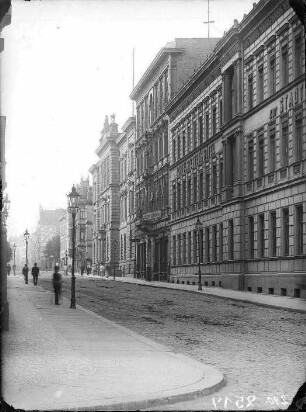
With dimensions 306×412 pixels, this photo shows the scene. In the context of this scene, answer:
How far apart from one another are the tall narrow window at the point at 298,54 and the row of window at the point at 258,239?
5.44 metres

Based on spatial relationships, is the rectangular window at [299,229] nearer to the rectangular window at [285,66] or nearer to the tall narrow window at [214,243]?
the rectangular window at [285,66]

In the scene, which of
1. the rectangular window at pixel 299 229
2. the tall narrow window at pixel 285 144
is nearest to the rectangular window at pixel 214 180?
the tall narrow window at pixel 285 144

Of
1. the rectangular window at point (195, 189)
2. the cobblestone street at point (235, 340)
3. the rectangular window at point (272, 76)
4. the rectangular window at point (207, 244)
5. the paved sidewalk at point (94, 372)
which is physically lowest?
the cobblestone street at point (235, 340)

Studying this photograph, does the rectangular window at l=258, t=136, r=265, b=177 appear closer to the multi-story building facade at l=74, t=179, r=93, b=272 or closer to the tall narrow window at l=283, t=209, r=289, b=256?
the tall narrow window at l=283, t=209, r=289, b=256

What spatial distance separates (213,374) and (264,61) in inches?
1088

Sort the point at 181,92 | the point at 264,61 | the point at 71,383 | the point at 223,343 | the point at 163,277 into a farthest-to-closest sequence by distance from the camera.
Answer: the point at 163,277
the point at 181,92
the point at 264,61
the point at 223,343
the point at 71,383

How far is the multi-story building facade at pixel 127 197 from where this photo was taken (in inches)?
3118

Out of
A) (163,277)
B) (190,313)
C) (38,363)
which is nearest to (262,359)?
A: (38,363)

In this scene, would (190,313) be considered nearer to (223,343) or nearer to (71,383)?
(223,343)

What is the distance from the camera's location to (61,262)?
13850 centimetres

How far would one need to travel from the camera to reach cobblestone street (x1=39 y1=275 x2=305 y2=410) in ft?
29.6

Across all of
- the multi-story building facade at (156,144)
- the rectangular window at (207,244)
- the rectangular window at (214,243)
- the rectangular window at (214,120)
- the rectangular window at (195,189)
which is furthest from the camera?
the multi-story building facade at (156,144)

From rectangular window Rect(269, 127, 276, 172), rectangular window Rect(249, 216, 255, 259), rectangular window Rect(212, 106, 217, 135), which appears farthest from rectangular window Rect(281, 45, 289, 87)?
rectangular window Rect(212, 106, 217, 135)

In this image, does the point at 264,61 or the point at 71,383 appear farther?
the point at 264,61
